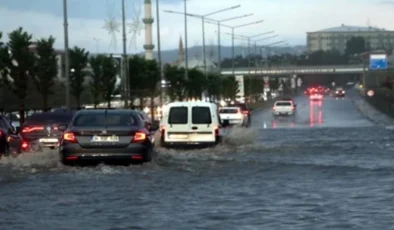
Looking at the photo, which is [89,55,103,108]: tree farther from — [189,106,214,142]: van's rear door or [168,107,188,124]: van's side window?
[189,106,214,142]: van's rear door

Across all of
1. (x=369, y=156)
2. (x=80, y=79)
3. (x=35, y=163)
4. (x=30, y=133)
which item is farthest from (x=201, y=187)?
(x=80, y=79)

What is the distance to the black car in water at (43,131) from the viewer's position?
30109mm

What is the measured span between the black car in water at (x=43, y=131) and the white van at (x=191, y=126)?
10.1ft

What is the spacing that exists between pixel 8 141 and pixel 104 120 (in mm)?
5184

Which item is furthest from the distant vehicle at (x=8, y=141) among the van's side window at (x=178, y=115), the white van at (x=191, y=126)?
the van's side window at (x=178, y=115)

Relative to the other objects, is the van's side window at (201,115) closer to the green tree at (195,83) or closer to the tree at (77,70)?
the tree at (77,70)

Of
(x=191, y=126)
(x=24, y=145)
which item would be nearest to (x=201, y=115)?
(x=191, y=126)

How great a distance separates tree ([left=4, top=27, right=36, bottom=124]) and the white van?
21389 millimetres

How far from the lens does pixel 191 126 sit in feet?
101

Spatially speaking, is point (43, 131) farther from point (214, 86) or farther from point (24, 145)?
point (214, 86)

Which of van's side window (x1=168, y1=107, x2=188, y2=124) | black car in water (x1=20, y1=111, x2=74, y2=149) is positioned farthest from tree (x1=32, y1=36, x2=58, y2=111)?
van's side window (x1=168, y1=107, x2=188, y2=124)

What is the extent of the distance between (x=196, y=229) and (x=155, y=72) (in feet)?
199

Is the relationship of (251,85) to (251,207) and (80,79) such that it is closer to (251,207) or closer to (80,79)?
(80,79)

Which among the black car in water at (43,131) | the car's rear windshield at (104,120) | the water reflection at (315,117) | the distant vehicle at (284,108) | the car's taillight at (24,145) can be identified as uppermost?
the car's rear windshield at (104,120)
